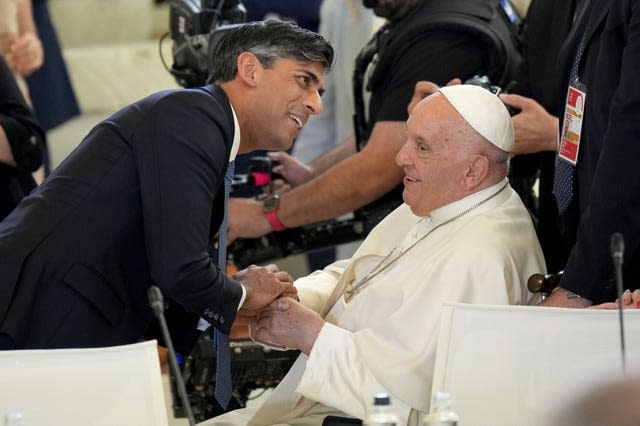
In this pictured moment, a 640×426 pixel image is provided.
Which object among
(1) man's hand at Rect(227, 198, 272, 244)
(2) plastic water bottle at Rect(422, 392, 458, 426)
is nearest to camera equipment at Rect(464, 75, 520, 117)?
(1) man's hand at Rect(227, 198, 272, 244)

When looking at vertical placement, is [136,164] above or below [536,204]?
above

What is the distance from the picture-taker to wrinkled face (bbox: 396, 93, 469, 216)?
388 centimetres

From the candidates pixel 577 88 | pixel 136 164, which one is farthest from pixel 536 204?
pixel 136 164

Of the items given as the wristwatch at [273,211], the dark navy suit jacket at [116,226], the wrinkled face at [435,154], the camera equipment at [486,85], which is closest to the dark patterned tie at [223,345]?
the dark navy suit jacket at [116,226]

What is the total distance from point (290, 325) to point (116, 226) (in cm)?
55

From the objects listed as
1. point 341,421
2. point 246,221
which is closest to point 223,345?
point 341,421

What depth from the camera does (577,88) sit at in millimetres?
3986

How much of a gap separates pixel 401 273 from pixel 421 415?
0.47 meters

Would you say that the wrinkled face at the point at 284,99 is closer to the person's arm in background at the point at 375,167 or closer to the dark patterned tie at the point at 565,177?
the dark patterned tie at the point at 565,177

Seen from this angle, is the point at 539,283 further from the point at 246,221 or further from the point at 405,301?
the point at 246,221

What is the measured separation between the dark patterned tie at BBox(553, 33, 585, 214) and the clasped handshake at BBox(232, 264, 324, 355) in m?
0.79

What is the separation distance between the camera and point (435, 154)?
→ 3.89m

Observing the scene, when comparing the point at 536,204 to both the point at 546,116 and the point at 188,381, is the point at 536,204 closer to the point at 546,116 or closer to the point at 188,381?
the point at 546,116

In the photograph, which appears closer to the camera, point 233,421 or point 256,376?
point 233,421
